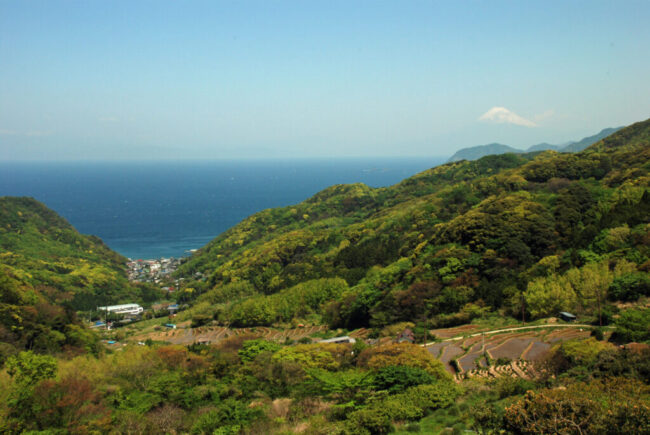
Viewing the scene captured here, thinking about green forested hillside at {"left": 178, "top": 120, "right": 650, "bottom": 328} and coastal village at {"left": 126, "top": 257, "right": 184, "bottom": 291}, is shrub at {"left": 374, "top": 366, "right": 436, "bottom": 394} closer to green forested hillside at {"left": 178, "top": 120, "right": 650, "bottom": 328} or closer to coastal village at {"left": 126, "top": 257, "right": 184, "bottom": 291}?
green forested hillside at {"left": 178, "top": 120, "right": 650, "bottom": 328}

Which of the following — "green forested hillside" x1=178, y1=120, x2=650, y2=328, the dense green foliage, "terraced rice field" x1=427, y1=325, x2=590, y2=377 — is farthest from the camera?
"green forested hillside" x1=178, y1=120, x2=650, y2=328

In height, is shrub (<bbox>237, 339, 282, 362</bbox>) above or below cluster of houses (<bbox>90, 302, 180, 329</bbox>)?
above

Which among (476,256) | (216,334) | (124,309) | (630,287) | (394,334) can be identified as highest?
(630,287)

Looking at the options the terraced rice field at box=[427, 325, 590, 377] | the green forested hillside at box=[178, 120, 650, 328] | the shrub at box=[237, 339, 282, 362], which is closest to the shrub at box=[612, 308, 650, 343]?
the terraced rice field at box=[427, 325, 590, 377]

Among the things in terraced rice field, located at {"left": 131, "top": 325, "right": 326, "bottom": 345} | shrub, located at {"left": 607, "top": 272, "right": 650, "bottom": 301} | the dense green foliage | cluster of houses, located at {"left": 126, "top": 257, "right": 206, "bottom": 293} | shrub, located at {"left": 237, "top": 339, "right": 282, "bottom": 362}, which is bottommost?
cluster of houses, located at {"left": 126, "top": 257, "right": 206, "bottom": 293}

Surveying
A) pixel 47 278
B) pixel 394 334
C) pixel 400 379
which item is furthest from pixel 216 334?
pixel 47 278

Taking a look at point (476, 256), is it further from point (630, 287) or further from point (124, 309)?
point (124, 309)
